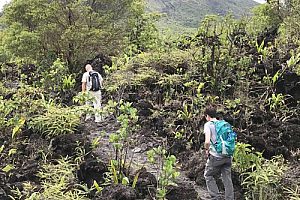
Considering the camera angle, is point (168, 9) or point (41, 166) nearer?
point (41, 166)

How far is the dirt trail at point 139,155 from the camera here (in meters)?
7.05

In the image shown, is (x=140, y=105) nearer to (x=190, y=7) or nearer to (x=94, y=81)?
(x=94, y=81)

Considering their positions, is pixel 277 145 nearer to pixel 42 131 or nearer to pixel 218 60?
pixel 218 60

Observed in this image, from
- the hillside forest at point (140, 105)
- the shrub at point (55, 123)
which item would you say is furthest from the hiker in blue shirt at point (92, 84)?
the shrub at point (55, 123)

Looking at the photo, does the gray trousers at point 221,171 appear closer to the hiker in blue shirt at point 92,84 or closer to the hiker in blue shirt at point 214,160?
the hiker in blue shirt at point 214,160

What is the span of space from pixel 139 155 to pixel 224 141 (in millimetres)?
3187

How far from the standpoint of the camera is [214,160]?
6.56m

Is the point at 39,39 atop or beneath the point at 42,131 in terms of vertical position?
atop

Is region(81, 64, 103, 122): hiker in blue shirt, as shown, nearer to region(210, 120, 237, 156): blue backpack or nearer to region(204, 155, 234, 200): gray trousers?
region(204, 155, 234, 200): gray trousers

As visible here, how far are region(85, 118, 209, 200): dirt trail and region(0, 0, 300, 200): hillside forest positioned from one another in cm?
3

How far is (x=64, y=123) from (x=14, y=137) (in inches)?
40.0

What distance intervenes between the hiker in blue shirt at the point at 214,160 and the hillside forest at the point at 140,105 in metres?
0.45

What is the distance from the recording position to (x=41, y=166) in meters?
7.45

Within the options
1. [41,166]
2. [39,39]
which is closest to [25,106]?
[41,166]
